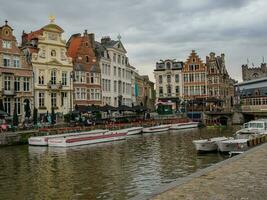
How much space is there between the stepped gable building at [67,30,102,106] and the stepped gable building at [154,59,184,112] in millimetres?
25050

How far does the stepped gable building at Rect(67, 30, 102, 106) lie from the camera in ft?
189

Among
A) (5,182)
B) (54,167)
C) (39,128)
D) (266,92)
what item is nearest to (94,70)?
(39,128)

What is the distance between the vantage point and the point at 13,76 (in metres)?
47.3

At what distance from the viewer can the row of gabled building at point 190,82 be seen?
3201 inches

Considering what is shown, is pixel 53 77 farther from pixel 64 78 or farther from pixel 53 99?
pixel 53 99

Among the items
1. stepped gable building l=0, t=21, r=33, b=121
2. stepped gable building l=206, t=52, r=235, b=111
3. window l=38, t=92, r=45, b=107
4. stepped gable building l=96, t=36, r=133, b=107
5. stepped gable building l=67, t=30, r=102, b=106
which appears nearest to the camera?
stepped gable building l=0, t=21, r=33, b=121

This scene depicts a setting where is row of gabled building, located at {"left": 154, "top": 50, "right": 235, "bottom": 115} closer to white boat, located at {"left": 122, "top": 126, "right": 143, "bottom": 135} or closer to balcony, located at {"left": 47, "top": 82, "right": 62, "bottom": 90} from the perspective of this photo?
white boat, located at {"left": 122, "top": 126, "right": 143, "bottom": 135}

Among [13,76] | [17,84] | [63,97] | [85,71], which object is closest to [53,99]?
[63,97]

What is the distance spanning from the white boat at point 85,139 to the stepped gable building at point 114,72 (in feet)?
74.5

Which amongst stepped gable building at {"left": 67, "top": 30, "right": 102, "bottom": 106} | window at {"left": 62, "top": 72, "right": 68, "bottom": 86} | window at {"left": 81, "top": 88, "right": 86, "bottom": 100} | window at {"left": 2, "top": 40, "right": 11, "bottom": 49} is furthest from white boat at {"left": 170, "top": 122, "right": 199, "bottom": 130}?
window at {"left": 2, "top": 40, "right": 11, "bottom": 49}

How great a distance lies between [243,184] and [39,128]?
31481 millimetres

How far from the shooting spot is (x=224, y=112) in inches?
2793

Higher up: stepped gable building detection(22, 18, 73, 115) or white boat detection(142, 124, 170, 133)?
stepped gable building detection(22, 18, 73, 115)

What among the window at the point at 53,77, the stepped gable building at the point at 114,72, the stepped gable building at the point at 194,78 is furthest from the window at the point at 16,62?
the stepped gable building at the point at 194,78
